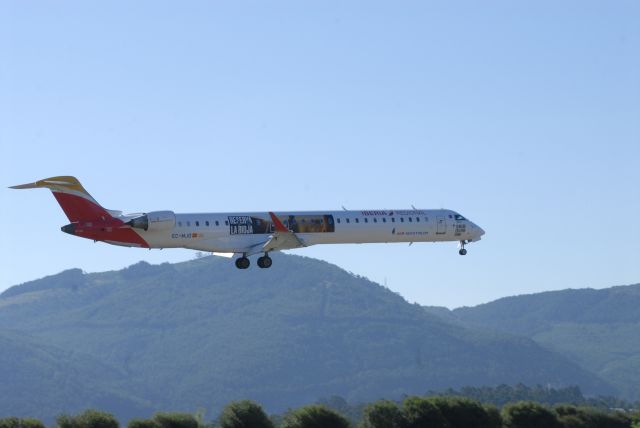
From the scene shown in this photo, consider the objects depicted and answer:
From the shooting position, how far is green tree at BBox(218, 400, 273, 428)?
195ft

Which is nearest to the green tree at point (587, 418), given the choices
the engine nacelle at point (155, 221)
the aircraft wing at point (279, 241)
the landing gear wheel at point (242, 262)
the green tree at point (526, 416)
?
the green tree at point (526, 416)

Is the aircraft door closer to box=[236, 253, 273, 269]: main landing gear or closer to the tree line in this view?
box=[236, 253, 273, 269]: main landing gear

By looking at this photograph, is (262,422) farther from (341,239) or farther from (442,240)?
(442,240)

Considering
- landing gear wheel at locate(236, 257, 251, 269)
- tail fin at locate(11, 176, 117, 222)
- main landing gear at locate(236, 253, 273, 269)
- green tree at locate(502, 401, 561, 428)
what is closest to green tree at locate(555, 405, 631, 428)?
green tree at locate(502, 401, 561, 428)

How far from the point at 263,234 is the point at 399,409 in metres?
15.8

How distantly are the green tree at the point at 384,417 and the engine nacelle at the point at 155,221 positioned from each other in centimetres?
1636

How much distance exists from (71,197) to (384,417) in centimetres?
2114

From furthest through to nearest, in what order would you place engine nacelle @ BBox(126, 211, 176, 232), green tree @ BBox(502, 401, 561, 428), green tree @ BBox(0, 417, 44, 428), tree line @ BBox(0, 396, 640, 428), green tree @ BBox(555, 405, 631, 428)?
engine nacelle @ BBox(126, 211, 176, 232) < green tree @ BBox(555, 405, 631, 428) < green tree @ BBox(502, 401, 561, 428) < tree line @ BBox(0, 396, 640, 428) < green tree @ BBox(0, 417, 44, 428)

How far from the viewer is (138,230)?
69.8 metres

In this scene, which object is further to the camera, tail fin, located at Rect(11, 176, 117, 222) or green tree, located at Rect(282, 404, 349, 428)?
tail fin, located at Rect(11, 176, 117, 222)

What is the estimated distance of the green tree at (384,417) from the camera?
2425 inches

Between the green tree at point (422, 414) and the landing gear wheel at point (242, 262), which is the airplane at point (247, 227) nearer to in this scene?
the landing gear wheel at point (242, 262)

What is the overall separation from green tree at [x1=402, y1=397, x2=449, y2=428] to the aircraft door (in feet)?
61.5

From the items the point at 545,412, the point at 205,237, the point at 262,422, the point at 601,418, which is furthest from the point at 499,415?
the point at 205,237
